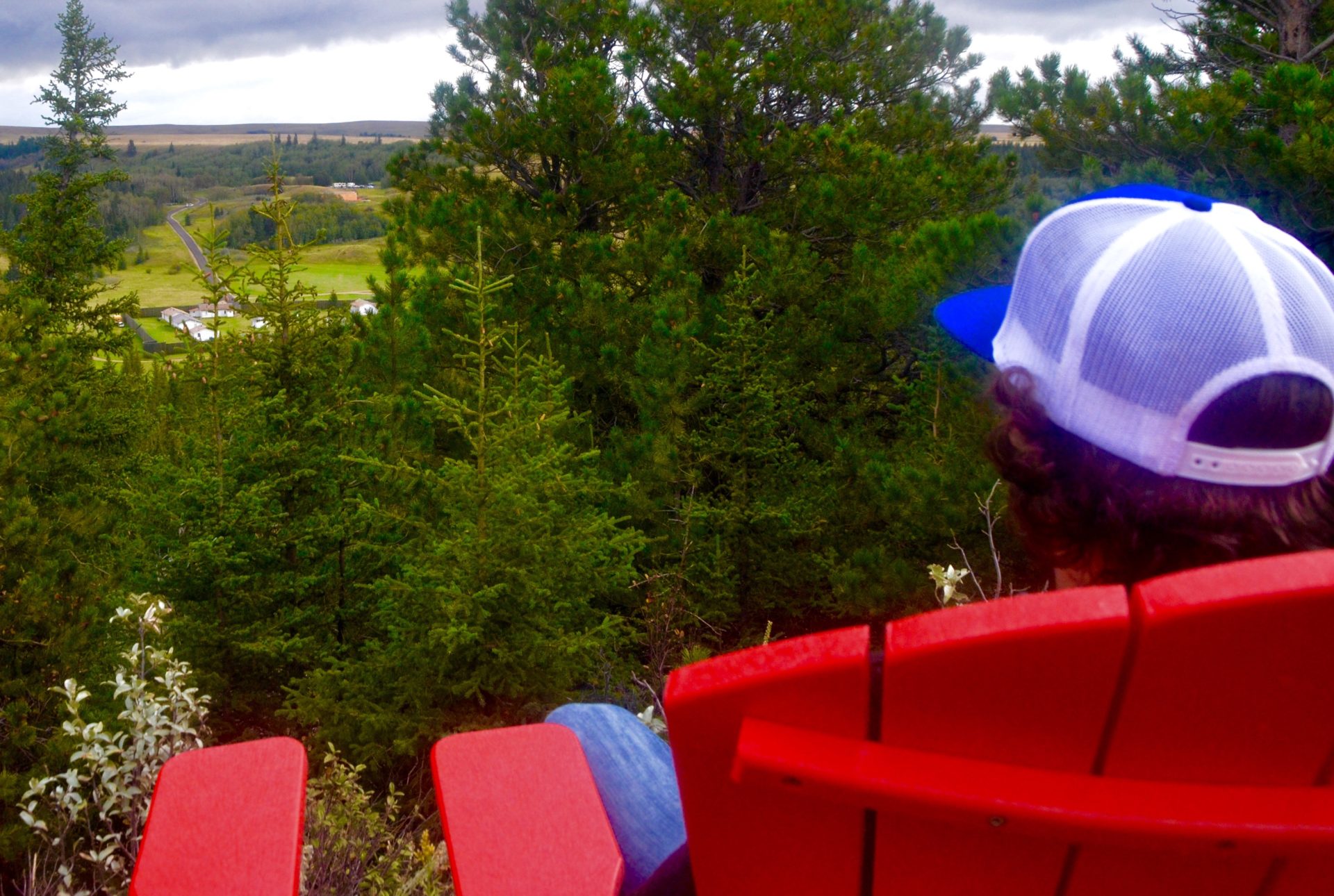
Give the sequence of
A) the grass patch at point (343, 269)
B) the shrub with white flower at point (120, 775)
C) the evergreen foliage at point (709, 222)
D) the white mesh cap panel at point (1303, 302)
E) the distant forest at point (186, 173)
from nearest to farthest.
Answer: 1. the white mesh cap panel at point (1303, 302)
2. the shrub with white flower at point (120, 775)
3. the evergreen foliage at point (709, 222)
4. the distant forest at point (186, 173)
5. the grass patch at point (343, 269)

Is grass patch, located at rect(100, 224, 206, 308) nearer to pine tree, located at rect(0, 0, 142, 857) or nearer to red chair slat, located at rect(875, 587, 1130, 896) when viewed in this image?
pine tree, located at rect(0, 0, 142, 857)

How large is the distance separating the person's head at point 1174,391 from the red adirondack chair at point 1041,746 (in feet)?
0.78

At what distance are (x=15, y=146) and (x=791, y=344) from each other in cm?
8092

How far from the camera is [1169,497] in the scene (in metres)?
0.85

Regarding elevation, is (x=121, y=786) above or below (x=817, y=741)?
below

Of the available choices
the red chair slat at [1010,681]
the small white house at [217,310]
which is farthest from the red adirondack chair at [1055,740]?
the small white house at [217,310]

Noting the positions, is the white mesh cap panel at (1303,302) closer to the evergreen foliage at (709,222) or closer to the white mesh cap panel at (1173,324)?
the white mesh cap panel at (1173,324)

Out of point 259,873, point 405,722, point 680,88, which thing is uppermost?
point 680,88

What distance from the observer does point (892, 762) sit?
Answer: 2.20 ft

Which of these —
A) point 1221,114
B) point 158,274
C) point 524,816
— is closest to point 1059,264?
point 524,816

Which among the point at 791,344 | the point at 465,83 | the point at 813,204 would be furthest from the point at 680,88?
the point at 465,83

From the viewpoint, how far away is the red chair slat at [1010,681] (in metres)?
0.62

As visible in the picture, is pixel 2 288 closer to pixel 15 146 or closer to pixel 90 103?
pixel 90 103

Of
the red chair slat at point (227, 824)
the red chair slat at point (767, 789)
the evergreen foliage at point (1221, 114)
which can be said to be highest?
the evergreen foliage at point (1221, 114)
